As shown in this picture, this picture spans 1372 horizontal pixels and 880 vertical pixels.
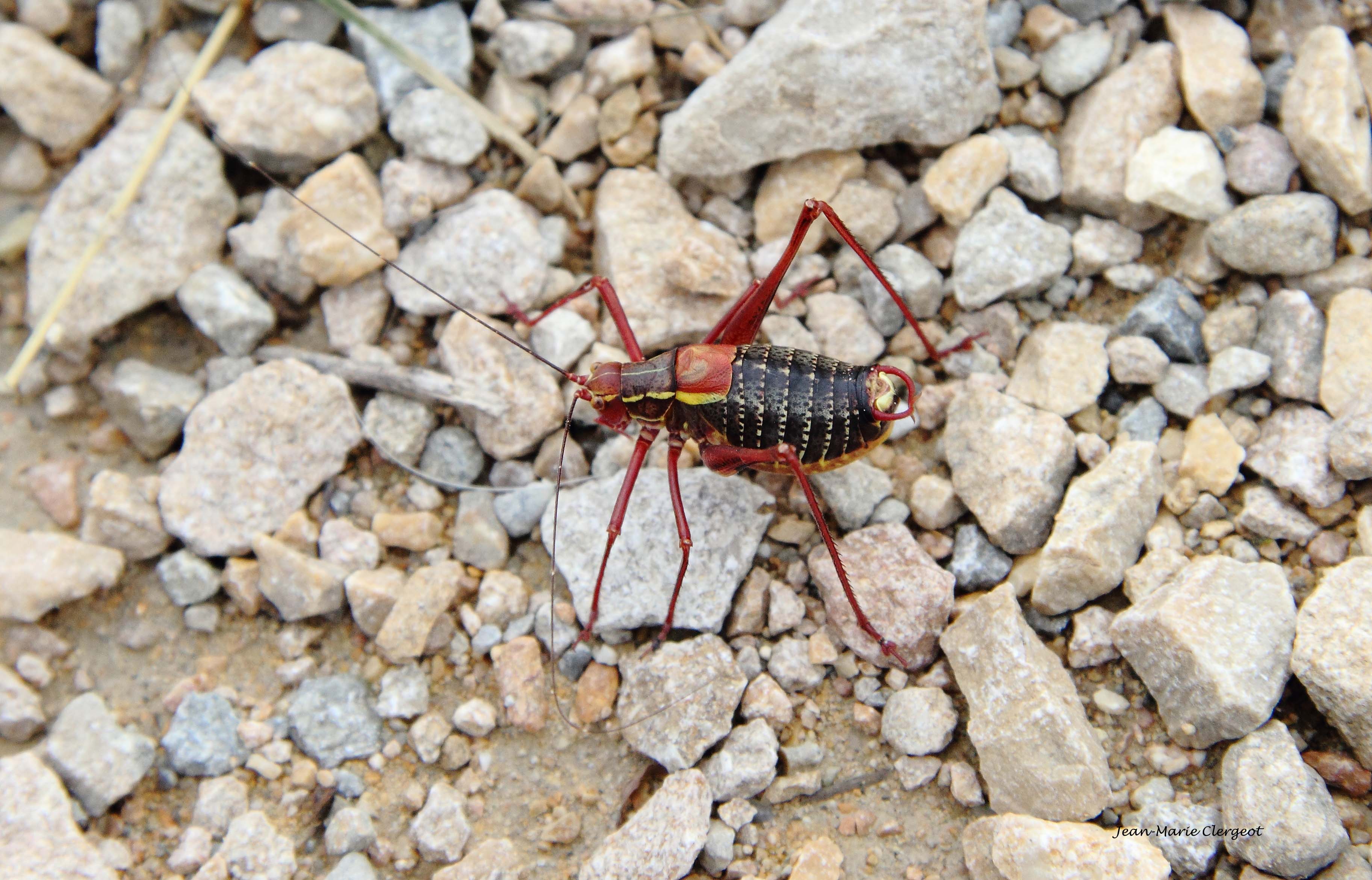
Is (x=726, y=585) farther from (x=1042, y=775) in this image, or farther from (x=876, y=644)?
(x=1042, y=775)

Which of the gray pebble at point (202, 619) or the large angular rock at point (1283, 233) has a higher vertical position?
the large angular rock at point (1283, 233)

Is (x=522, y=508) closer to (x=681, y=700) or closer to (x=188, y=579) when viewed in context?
(x=681, y=700)

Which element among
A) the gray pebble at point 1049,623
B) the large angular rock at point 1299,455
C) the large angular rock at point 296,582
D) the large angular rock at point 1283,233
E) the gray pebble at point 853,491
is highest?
the large angular rock at point 1283,233

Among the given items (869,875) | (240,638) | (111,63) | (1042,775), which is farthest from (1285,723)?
(111,63)

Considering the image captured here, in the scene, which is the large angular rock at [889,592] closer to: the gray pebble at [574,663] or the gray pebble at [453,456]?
the gray pebble at [574,663]

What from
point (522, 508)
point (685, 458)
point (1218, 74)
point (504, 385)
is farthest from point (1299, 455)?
point (504, 385)

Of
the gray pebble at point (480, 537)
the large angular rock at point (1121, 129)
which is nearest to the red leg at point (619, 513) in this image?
the gray pebble at point (480, 537)
